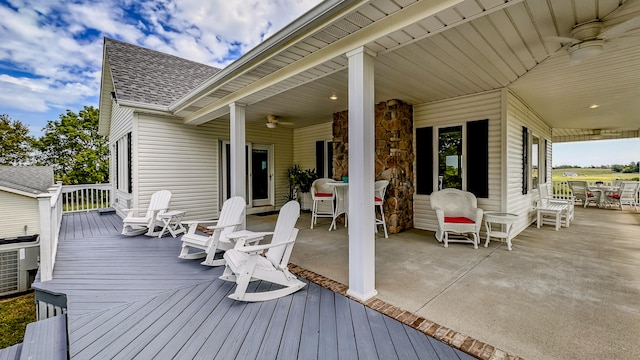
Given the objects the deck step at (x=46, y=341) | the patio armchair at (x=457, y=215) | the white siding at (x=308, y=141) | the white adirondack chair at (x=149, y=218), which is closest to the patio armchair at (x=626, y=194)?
the patio armchair at (x=457, y=215)

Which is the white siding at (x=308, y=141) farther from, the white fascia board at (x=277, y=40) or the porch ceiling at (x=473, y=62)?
the white fascia board at (x=277, y=40)

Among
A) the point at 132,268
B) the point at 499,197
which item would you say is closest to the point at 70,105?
the point at 132,268

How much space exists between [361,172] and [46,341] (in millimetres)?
2982

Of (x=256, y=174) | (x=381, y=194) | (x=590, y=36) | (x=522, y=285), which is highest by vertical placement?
(x=590, y=36)

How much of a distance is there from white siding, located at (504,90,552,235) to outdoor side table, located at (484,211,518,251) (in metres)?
0.37

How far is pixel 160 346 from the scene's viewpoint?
6.31ft

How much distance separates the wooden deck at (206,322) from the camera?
186 cm

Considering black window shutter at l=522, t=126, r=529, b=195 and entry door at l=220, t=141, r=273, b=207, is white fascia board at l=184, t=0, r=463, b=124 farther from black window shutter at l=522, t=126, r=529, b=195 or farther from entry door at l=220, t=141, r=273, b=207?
black window shutter at l=522, t=126, r=529, b=195

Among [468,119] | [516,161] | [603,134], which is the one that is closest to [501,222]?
[516,161]

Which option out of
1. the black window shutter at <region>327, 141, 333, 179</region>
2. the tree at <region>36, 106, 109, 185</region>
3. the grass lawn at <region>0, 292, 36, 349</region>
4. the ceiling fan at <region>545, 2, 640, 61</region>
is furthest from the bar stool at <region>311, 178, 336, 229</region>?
the tree at <region>36, 106, 109, 185</region>

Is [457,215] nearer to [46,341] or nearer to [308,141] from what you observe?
[308,141]

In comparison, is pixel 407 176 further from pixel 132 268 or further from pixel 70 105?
pixel 70 105

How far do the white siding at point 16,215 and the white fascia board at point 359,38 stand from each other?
7.40m

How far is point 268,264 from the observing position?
286 cm
